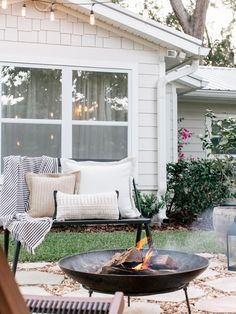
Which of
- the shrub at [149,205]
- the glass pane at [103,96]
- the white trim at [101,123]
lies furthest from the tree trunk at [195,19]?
the shrub at [149,205]

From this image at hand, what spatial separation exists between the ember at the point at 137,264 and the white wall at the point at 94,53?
178 inches

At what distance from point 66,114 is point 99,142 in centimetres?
61

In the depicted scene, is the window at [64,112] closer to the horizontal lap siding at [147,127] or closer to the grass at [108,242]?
the horizontal lap siding at [147,127]

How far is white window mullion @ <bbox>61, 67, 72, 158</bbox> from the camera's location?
6.82 metres

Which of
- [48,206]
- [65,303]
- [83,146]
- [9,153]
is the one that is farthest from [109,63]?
[65,303]

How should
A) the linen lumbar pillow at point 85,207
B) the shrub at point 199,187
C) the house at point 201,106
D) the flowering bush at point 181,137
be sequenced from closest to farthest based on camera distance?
the linen lumbar pillow at point 85,207
the shrub at point 199,187
the flowering bush at point 181,137
the house at point 201,106

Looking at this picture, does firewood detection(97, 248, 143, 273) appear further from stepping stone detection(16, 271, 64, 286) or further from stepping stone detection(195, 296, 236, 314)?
stepping stone detection(16, 271, 64, 286)

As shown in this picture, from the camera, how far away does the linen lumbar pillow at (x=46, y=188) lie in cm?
423

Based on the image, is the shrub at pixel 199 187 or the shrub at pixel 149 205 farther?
the shrub at pixel 199 187

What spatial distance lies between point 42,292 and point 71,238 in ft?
8.37

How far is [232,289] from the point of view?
3354mm

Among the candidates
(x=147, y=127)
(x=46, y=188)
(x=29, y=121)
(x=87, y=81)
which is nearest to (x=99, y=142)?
(x=147, y=127)

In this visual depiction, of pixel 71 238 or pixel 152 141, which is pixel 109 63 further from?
pixel 71 238

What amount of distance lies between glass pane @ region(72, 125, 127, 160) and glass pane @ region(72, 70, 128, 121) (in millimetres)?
166
